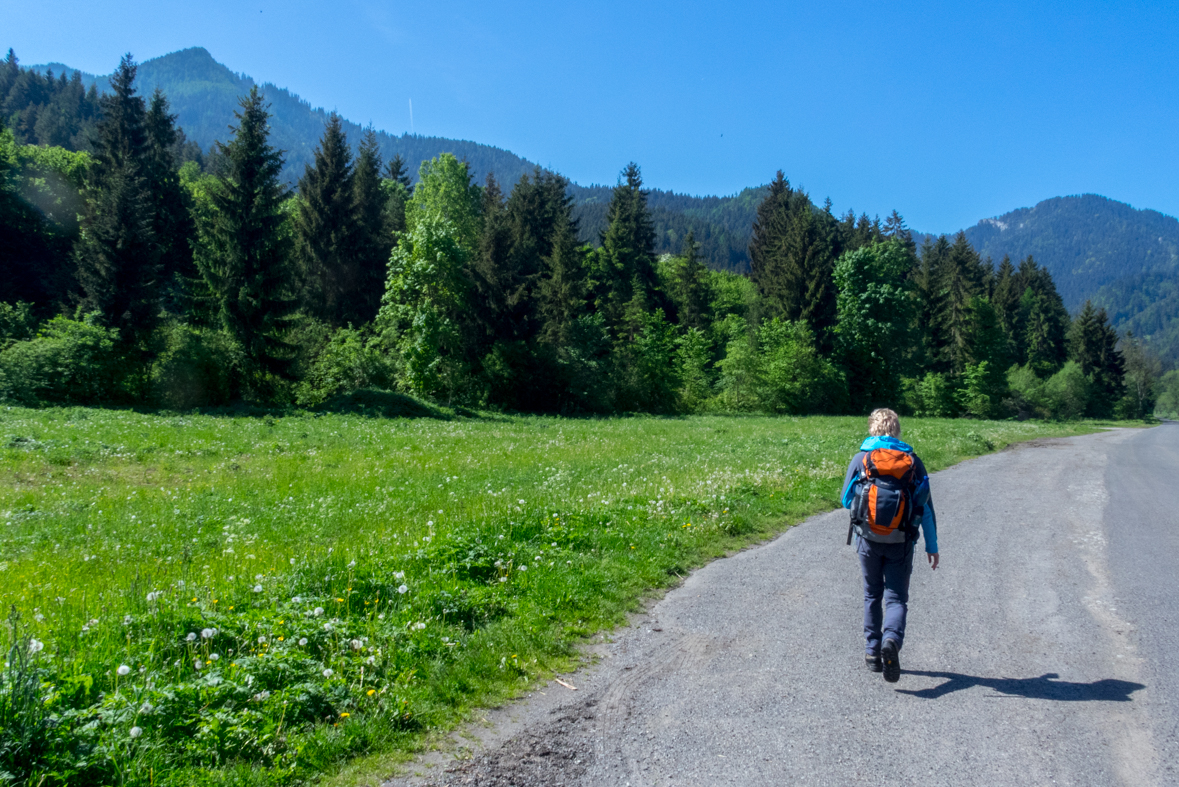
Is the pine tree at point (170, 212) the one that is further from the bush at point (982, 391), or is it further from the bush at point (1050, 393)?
the bush at point (1050, 393)

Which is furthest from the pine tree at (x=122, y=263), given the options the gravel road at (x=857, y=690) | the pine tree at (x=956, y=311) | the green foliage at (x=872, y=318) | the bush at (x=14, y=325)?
the pine tree at (x=956, y=311)

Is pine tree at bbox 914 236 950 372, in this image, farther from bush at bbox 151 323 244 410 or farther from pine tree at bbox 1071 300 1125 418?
bush at bbox 151 323 244 410

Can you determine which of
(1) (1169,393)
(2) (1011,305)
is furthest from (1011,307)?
(1) (1169,393)

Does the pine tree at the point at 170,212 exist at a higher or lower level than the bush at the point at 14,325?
higher

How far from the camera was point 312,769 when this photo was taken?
390 centimetres

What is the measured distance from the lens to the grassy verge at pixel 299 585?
3.87 meters

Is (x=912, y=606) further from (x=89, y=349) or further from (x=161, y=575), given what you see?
(x=89, y=349)

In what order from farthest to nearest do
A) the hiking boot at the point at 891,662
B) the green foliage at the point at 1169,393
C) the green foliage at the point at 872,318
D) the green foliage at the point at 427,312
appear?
the green foliage at the point at 1169,393, the green foliage at the point at 872,318, the green foliage at the point at 427,312, the hiking boot at the point at 891,662

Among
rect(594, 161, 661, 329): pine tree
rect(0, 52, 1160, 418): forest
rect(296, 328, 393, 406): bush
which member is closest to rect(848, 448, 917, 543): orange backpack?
rect(0, 52, 1160, 418): forest

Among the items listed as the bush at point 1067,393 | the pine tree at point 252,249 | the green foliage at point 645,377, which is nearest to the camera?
the pine tree at point 252,249

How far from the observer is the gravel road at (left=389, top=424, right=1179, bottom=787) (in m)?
3.98

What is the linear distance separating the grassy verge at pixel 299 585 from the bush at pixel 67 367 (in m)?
12.1

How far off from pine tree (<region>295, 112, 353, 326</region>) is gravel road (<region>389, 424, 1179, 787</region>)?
4536cm

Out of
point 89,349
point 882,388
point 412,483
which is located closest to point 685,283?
point 882,388
